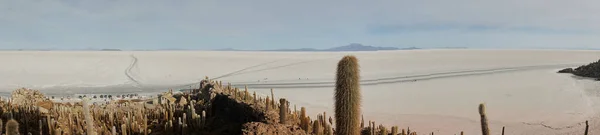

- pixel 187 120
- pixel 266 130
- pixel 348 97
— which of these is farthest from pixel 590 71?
pixel 348 97

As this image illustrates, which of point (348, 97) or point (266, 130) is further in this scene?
point (266, 130)

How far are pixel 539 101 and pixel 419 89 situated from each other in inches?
157

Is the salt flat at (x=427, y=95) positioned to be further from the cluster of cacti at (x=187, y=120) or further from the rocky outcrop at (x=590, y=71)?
the cluster of cacti at (x=187, y=120)

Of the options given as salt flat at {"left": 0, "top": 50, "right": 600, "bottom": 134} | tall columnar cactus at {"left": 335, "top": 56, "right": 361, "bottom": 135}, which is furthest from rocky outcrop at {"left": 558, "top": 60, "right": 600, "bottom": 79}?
tall columnar cactus at {"left": 335, "top": 56, "right": 361, "bottom": 135}

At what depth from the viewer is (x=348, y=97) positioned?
3.21m

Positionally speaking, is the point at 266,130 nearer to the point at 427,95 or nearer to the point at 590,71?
the point at 427,95

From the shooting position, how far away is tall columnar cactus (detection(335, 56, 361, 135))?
10.5 ft

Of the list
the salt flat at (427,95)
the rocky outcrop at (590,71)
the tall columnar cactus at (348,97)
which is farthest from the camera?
the rocky outcrop at (590,71)

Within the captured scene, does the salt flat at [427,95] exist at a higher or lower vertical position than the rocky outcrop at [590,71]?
lower

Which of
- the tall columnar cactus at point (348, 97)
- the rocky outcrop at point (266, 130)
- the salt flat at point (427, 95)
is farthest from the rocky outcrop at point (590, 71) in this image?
the tall columnar cactus at point (348, 97)

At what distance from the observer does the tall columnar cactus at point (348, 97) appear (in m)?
3.21

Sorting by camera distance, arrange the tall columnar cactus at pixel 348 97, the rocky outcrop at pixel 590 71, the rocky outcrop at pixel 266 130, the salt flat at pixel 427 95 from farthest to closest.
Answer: the rocky outcrop at pixel 590 71, the salt flat at pixel 427 95, the rocky outcrop at pixel 266 130, the tall columnar cactus at pixel 348 97

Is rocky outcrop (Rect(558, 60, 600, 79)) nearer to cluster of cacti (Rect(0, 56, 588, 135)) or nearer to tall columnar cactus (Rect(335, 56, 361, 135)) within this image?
cluster of cacti (Rect(0, 56, 588, 135))

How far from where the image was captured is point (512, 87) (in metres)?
13.8
